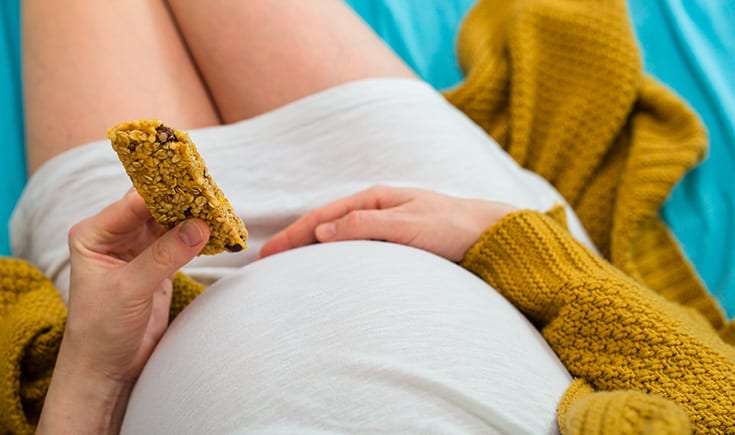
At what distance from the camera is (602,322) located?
25.2 inches

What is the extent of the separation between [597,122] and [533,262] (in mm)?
350

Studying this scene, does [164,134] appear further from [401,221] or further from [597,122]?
[597,122]

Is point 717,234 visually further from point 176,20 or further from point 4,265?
point 4,265

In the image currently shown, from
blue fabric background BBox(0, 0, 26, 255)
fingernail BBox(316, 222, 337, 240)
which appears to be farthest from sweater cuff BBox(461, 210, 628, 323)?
blue fabric background BBox(0, 0, 26, 255)

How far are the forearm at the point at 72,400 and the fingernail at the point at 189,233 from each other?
0.63 feet

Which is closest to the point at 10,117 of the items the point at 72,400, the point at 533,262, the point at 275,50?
the point at 275,50

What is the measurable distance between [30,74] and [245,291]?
0.49 m

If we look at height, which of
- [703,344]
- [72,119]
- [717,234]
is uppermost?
[72,119]

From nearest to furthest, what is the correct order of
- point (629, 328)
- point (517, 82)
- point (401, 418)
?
point (401, 418) < point (629, 328) < point (517, 82)

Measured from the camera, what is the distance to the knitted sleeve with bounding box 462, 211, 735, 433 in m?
0.59

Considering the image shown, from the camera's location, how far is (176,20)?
0.93m

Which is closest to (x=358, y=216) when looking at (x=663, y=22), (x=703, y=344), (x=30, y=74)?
(x=703, y=344)

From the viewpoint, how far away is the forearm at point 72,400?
0.64 meters

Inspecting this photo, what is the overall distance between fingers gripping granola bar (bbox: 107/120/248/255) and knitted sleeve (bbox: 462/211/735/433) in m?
0.30
